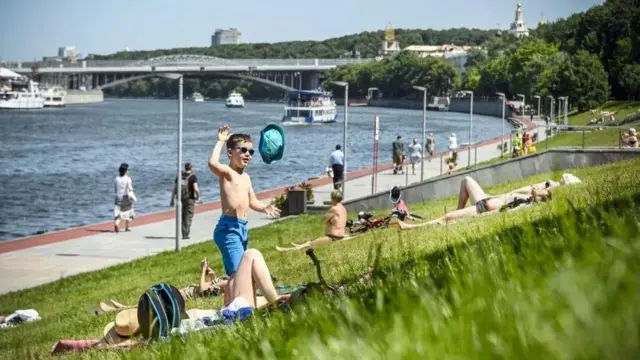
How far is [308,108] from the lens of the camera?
361 ft

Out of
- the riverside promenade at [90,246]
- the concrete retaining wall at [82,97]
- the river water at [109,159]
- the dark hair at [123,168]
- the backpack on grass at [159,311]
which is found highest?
the backpack on grass at [159,311]

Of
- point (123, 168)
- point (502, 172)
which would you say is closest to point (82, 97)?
point (502, 172)

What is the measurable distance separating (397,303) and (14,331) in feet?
26.0

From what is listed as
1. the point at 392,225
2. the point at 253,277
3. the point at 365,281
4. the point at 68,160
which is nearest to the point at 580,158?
the point at 392,225

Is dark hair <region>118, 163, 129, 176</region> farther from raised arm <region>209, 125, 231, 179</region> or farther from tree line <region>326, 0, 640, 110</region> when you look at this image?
raised arm <region>209, 125, 231, 179</region>

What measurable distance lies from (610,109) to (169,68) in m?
98.6

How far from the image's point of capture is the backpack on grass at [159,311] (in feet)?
20.3

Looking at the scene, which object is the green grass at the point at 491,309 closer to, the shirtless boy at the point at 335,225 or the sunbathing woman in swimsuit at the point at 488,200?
the sunbathing woman in swimsuit at the point at 488,200

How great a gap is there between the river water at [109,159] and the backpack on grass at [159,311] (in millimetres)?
25839

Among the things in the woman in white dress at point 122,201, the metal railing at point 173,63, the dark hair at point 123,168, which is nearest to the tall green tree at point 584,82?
the woman in white dress at point 122,201

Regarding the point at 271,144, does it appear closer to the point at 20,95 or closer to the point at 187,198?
the point at 187,198

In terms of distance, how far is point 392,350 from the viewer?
2635 millimetres

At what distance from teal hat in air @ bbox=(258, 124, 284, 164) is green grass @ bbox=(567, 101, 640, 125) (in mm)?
42748

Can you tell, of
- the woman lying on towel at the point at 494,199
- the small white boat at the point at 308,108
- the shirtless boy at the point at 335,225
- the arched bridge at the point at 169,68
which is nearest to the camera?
the woman lying on towel at the point at 494,199
